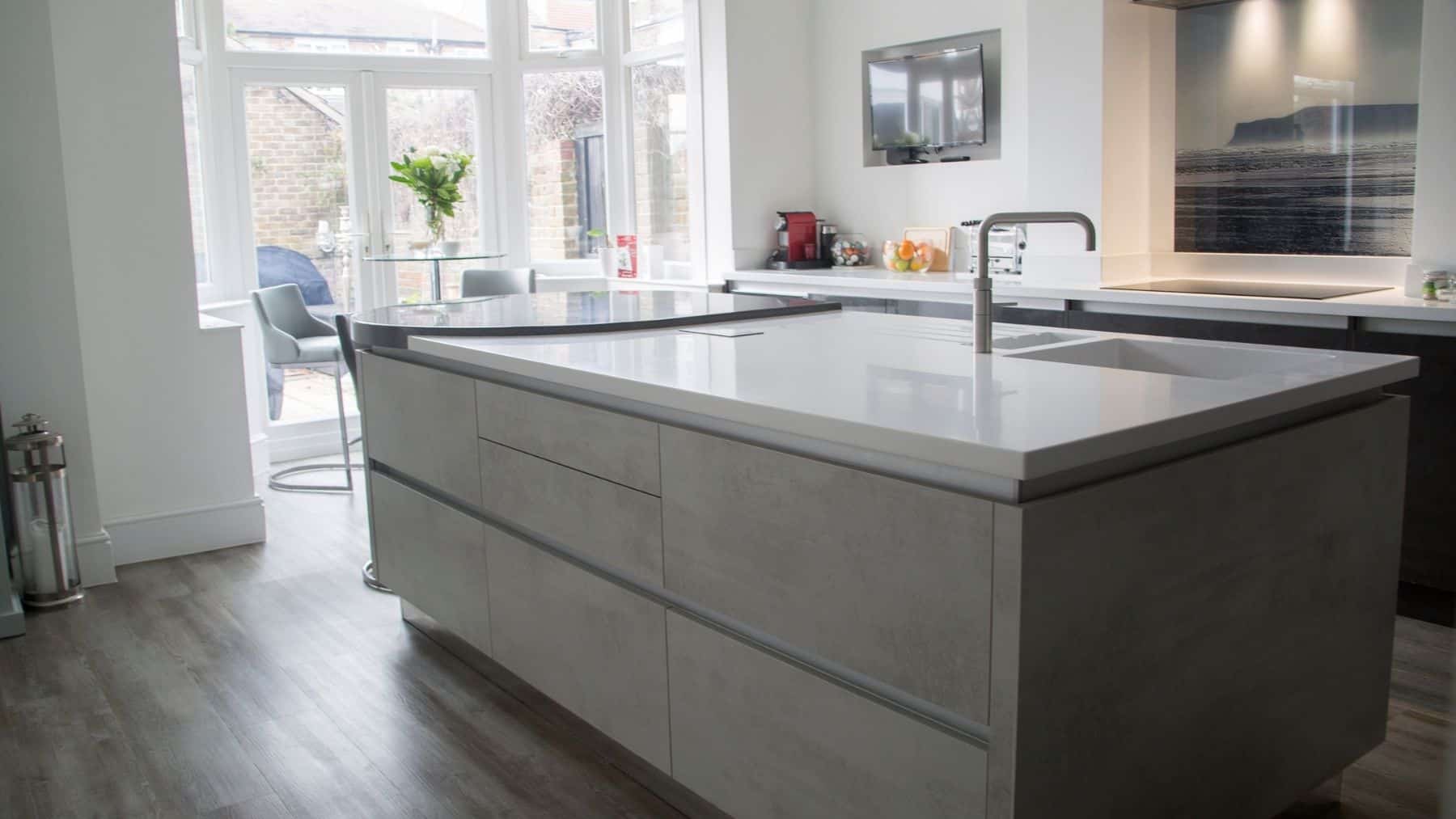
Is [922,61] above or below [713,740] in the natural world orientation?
above

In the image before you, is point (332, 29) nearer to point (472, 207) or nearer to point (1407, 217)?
point (472, 207)

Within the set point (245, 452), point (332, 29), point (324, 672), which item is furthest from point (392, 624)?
point (332, 29)

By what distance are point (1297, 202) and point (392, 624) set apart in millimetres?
3318

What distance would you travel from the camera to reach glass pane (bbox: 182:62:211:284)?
5.46 m

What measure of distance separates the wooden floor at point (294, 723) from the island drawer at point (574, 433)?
2.23 ft

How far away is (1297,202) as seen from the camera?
13.0 ft

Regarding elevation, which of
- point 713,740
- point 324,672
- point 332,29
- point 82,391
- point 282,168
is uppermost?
point 332,29

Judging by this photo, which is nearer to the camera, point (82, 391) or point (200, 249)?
point (82, 391)

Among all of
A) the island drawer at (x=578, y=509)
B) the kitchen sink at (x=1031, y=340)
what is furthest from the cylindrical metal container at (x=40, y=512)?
the kitchen sink at (x=1031, y=340)

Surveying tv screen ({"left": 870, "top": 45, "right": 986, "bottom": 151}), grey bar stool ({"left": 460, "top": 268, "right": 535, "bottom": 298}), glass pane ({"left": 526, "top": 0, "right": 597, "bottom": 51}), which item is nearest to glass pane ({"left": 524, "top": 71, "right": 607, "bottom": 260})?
glass pane ({"left": 526, "top": 0, "right": 597, "bottom": 51})

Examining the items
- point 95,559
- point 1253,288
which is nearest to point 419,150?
point 95,559

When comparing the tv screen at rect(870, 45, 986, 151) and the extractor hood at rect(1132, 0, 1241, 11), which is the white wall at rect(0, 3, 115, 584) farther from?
the extractor hood at rect(1132, 0, 1241, 11)

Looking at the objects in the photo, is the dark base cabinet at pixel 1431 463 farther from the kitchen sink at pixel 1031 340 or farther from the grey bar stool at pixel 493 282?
the grey bar stool at pixel 493 282

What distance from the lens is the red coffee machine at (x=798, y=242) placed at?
223 inches
